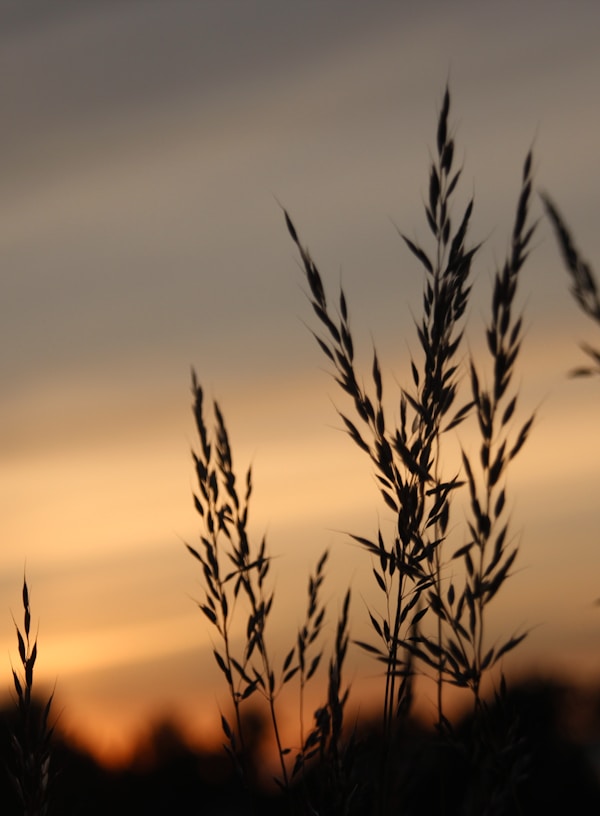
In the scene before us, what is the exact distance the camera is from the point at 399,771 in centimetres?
195

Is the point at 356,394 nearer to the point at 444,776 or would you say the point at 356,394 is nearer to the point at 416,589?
the point at 416,589

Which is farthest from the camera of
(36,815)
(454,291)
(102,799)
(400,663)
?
(102,799)

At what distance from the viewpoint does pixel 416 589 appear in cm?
257

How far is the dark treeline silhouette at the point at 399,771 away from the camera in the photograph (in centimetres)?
216

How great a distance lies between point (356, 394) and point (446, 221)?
0.43m

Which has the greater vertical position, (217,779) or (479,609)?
(479,609)

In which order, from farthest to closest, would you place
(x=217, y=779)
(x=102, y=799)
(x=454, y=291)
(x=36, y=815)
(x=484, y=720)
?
(x=217, y=779)
(x=102, y=799)
(x=36, y=815)
(x=454, y=291)
(x=484, y=720)

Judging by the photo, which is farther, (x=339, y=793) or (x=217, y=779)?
(x=217, y=779)

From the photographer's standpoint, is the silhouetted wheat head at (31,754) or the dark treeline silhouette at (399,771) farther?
the silhouetted wheat head at (31,754)

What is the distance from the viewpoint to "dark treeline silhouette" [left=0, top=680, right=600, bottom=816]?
2.16 metres

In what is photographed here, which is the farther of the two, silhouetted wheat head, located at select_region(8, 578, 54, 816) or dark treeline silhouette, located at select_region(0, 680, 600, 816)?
silhouetted wheat head, located at select_region(8, 578, 54, 816)

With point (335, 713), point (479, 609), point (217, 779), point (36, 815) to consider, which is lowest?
point (217, 779)

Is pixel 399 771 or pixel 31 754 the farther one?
pixel 31 754

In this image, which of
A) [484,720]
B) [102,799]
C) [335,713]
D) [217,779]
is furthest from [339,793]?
[217,779]
